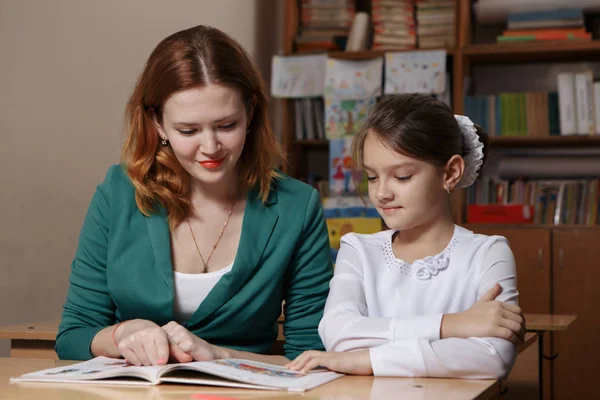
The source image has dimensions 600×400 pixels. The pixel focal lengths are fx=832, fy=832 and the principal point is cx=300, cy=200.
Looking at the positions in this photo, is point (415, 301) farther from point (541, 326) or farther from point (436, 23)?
point (436, 23)

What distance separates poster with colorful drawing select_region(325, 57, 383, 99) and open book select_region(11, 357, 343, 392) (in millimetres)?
2984

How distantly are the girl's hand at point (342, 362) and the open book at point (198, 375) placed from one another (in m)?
0.01

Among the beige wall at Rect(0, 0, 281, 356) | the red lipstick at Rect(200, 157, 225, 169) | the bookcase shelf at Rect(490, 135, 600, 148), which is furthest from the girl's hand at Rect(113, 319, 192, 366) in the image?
the bookcase shelf at Rect(490, 135, 600, 148)

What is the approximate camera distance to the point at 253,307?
1649 mm

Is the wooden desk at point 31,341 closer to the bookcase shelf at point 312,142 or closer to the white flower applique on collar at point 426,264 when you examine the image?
the white flower applique on collar at point 426,264

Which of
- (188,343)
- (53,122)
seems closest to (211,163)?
(188,343)

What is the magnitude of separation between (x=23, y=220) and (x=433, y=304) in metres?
1.81

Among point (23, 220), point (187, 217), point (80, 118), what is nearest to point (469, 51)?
point (80, 118)

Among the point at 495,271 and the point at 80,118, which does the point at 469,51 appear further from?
the point at 495,271

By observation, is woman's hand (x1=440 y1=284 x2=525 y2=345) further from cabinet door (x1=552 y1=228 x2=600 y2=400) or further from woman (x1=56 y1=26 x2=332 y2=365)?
cabinet door (x1=552 y1=228 x2=600 y2=400)

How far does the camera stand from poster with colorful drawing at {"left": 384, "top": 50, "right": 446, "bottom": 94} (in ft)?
13.1

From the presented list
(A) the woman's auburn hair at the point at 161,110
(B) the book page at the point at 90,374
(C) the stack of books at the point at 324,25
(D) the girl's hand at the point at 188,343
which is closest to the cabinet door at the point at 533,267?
(C) the stack of books at the point at 324,25

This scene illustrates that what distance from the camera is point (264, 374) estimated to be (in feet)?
3.90

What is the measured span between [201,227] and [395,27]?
274 cm
